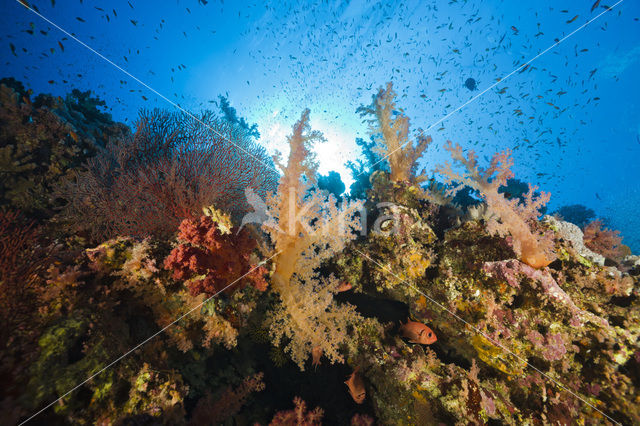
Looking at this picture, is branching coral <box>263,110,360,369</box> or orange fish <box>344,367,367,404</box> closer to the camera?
branching coral <box>263,110,360,369</box>

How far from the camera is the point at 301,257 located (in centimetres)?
396

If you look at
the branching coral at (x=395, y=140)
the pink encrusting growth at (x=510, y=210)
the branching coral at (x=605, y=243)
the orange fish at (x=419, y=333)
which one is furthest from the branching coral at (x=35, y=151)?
the branching coral at (x=605, y=243)

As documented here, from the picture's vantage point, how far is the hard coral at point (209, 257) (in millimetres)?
2705

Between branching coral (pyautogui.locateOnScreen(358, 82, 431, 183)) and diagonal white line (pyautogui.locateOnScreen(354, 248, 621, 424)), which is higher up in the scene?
branching coral (pyautogui.locateOnScreen(358, 82, 431, 183))

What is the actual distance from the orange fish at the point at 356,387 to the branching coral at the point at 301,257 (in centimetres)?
46

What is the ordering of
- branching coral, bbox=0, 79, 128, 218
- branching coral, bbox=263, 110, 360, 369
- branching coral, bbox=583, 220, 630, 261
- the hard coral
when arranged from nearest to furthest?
the hard coral
branching coral, bbox=263, 110, 360, 369
branching coral, bbox=0, 79, 128, 218
branching coral, bbox=583, 220, 630, 261

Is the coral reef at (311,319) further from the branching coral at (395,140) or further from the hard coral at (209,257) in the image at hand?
the branching coral at (395,140)

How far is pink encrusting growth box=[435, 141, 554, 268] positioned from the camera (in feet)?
12.7

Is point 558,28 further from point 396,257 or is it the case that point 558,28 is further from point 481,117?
point 396,257

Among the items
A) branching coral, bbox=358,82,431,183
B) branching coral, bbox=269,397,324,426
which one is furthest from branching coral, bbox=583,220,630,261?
branching coral, bbox=269,397,324,426

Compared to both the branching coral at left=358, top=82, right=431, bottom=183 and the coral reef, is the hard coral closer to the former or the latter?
the coral reef

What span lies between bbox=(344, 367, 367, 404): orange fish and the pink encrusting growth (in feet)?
10.9

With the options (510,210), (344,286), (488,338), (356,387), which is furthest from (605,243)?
(356,387)

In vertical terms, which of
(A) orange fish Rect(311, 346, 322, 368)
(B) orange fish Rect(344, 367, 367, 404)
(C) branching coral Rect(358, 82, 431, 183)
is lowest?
(B) orange fish Rect(344, 367, 367, 404)
